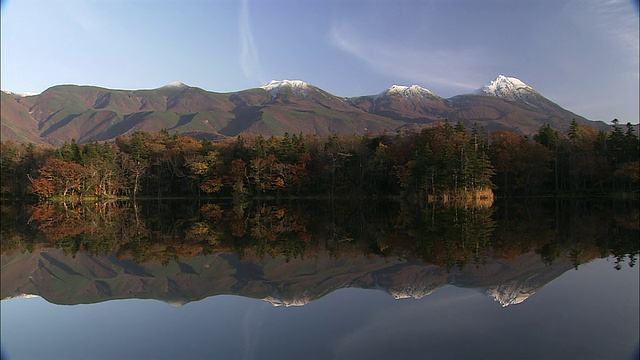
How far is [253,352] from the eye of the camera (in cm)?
682

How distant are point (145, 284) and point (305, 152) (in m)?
54.2

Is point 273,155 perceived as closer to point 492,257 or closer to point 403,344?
point 492,257

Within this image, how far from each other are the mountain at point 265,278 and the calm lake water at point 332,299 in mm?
55

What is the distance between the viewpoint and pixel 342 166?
206 ft

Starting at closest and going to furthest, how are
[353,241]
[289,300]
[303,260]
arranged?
[289,300] < [303,260] < [353,241]

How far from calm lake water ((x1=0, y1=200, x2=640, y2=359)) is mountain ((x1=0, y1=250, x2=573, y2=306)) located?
5cm

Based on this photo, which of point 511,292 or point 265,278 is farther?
point 265,278

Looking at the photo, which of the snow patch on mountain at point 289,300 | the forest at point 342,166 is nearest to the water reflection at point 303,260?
the snow patch on mountain at point 289,300

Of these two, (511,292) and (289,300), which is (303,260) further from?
(511,292)

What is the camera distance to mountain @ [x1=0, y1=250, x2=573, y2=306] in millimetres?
10383

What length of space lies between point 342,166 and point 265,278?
5133 centimetres

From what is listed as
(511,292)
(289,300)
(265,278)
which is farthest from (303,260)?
(511,292)

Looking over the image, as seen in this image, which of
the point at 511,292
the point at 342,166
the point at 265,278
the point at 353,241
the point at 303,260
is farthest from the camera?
the point at 342,166

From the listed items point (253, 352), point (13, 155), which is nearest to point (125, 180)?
point (13, 155)
